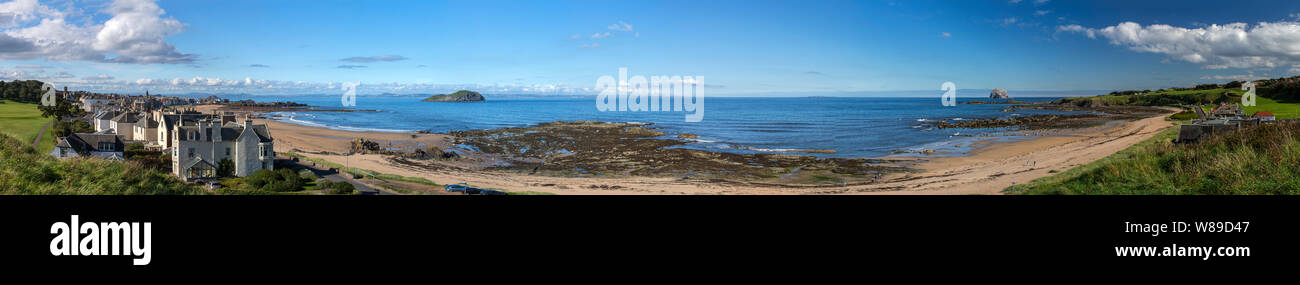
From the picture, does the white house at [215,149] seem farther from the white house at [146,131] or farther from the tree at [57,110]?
the tree at [57,110]

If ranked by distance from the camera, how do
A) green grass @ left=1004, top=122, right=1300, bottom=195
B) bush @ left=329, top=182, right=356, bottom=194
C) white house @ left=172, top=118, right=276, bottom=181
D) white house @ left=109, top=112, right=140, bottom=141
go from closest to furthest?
1. green grass @ left=1004, top=122, right=1300, bottom=195
2. bush @ left=329, top=182, right=356, bottom=194
3. white house @ left=172, top=118, right=276, bottom=181
4. white house @ left=109, top=112, right=140, bottom=141

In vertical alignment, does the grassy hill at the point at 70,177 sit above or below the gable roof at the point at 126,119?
below

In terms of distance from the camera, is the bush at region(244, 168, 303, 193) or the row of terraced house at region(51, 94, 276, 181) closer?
the bush at region(244, 168, 303, 193)

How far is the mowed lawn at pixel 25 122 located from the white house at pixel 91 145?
17.5 inches

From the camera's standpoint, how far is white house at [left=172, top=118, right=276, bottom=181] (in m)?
22.9

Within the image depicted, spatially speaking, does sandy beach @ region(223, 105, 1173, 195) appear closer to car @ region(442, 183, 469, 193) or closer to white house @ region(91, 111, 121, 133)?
car @ region(442, 183, 469, 193)

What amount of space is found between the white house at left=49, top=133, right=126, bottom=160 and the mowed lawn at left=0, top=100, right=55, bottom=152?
0.45m

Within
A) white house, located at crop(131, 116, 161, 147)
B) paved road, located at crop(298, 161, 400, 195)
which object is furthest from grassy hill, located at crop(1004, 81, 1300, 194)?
white house, located at crop(131, 116, 161, 147)

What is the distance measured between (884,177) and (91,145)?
34.0m

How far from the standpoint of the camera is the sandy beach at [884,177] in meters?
20.5

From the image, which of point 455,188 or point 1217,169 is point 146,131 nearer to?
point 455,188

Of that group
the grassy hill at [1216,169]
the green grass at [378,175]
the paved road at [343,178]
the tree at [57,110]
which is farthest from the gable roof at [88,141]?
the grassy hill at [1216,169]

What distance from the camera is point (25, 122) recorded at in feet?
101

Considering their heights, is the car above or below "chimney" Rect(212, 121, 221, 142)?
below
